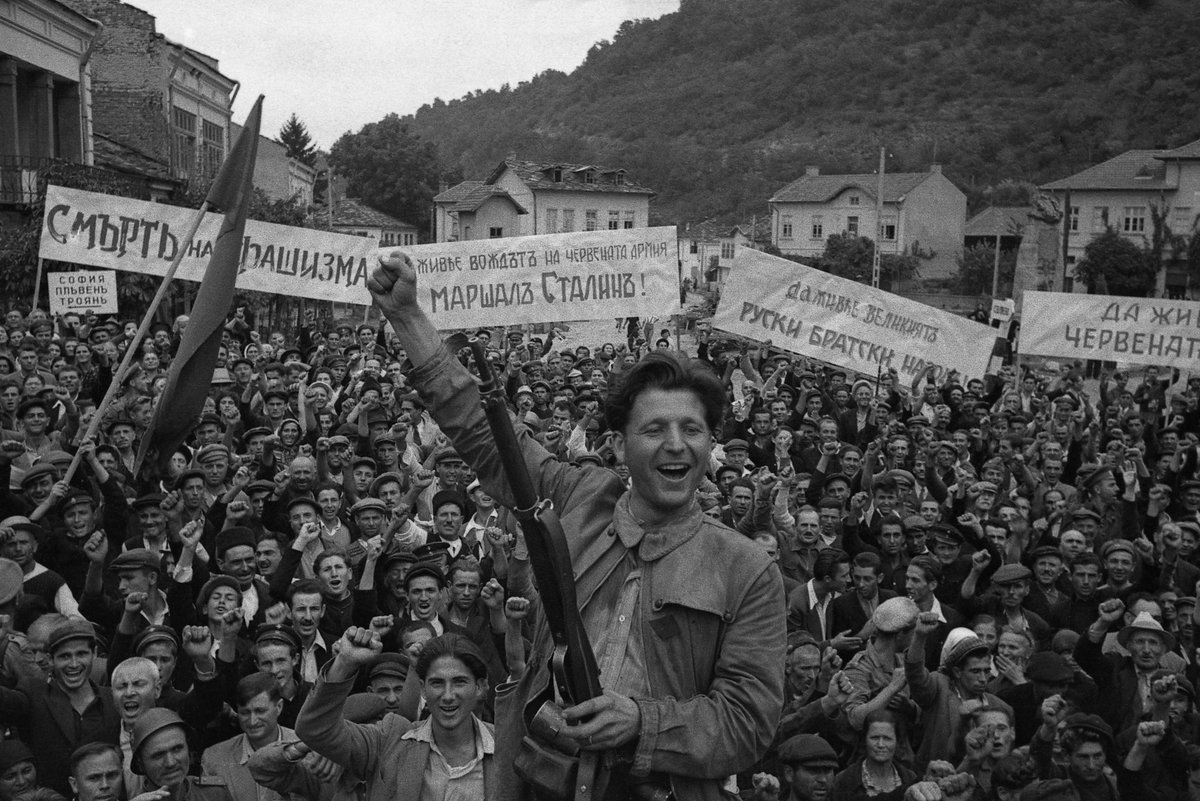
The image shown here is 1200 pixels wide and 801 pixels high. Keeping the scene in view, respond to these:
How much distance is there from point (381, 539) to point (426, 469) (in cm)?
144

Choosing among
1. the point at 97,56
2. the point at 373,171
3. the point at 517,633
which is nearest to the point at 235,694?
the point at 517,633

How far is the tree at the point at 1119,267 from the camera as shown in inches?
2140

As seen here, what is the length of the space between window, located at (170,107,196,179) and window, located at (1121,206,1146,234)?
148 ft

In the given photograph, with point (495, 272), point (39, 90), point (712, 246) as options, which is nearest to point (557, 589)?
point (495, 272)

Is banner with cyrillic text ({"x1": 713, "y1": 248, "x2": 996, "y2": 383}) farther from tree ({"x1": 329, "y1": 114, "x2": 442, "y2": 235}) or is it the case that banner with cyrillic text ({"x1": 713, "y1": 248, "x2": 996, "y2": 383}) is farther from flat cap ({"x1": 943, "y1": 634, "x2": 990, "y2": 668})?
tree ({"x1": 329, "y1": 114, "x2": 442, "y2": 235})

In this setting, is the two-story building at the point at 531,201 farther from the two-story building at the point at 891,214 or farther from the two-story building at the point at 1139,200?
the two-story building at the point at 1139,200

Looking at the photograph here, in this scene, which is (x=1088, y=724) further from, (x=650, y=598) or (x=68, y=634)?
(x=68, y=634)

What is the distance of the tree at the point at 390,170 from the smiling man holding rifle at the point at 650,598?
79.8 metres

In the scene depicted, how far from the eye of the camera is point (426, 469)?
7832mm

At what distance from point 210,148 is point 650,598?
39755 mm

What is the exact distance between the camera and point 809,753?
181 inches

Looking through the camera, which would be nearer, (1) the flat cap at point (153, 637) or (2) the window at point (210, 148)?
(1) the flat cap at point (153, 637)

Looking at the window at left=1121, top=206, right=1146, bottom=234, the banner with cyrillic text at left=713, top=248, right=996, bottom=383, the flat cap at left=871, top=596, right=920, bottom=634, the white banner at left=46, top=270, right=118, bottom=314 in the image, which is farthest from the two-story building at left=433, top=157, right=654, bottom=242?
the flat cap at left=871, top=596, right=920, bottom=634

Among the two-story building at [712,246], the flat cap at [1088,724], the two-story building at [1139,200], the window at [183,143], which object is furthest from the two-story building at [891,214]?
the flat cap at [1088,724]
